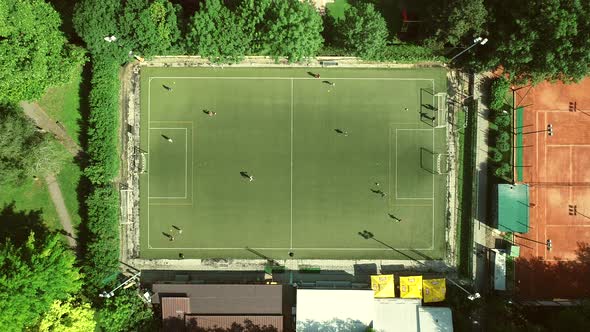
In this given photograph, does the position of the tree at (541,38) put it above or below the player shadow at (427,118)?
above

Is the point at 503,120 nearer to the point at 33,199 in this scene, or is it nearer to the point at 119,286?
the point at 119,286

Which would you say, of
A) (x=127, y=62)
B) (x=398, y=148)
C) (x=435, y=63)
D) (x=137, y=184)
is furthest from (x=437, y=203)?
(x=127, y=62)

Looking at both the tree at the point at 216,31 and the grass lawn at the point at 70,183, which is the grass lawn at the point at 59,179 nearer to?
the grass lawn at the point at 70,183

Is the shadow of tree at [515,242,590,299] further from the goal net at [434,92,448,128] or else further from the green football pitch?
the goal net at [434,92,448,128]

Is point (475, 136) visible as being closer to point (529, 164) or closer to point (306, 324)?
point (529, 164)

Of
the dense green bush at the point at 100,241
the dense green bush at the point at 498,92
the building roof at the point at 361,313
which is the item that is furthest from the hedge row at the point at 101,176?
the dense green bush at the point at 498,92

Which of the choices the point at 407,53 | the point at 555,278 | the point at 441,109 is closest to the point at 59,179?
the point at 407,53
